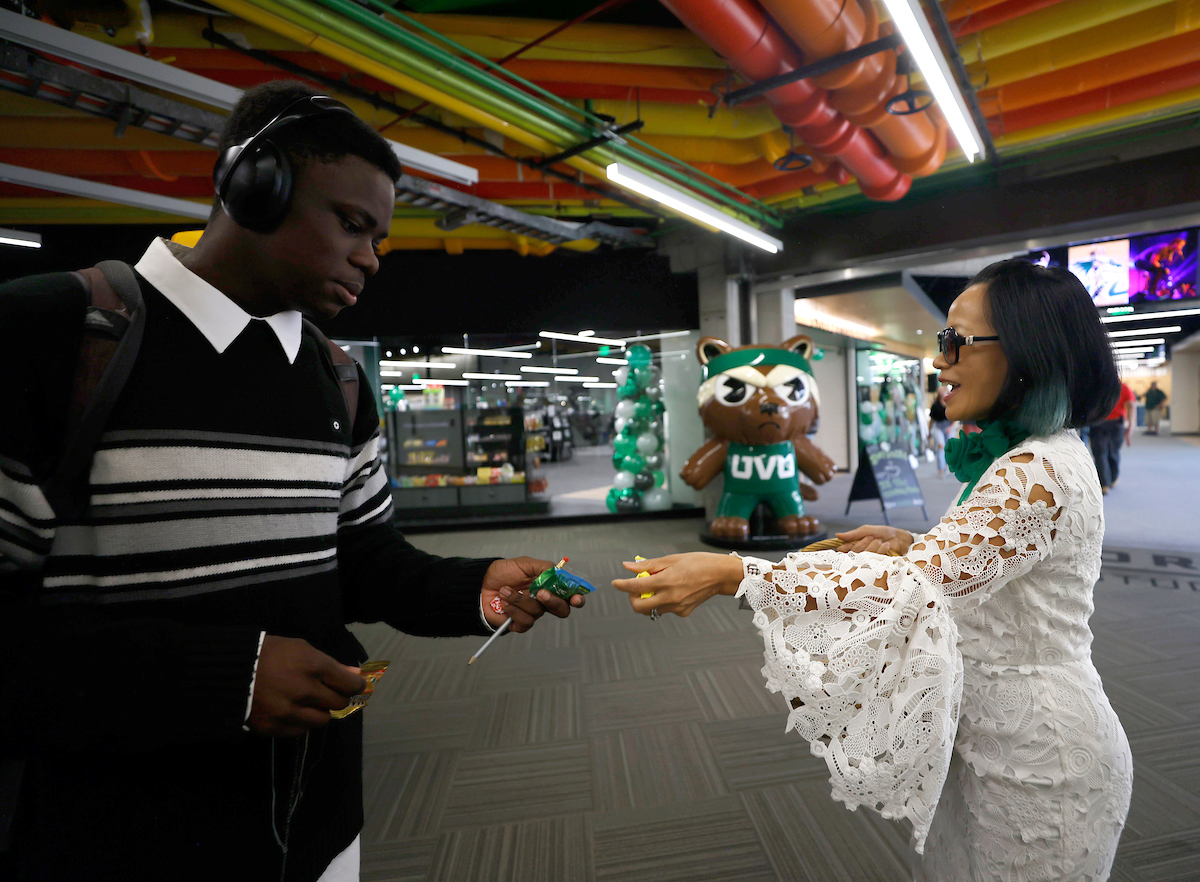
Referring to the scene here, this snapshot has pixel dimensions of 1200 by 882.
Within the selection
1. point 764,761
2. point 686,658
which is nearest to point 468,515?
point 686,658

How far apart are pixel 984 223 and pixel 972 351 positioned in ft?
16.0

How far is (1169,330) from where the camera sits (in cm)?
1205

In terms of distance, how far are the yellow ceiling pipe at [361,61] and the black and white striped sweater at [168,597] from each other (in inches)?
93.5

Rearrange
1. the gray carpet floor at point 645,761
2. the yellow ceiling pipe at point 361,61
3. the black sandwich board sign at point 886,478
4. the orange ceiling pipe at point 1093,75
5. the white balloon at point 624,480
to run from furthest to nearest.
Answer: the white balloon at point 624,480 < the black sandwich board sign at point 886,478 < the orange ceiling pipe at point 1093,75 < the yellow ceiling pipe at point 361,61 < the gray carpet floor at point 645,761

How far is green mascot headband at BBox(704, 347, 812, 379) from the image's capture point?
530 centimetres

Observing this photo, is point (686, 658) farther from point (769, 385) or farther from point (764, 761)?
point (769, 385)

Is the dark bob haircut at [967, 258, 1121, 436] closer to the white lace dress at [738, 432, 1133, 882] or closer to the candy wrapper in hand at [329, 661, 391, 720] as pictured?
the white lace dress at [738, 432, 1133, 882]

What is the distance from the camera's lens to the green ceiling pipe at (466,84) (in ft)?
8.32

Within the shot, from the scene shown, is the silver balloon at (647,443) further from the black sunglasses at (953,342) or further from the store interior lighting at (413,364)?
the black sunglasses at (953,342)

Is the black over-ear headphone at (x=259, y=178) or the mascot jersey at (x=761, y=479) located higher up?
the black over-ear headphone at (x=259, y=178)

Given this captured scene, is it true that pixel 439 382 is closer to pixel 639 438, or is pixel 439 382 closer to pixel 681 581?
pixel 639 438

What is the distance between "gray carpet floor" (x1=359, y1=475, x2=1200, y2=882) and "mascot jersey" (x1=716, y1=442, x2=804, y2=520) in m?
1.71

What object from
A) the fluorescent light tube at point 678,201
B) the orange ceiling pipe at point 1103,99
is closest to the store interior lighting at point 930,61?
the orange ceiling pipe at point 1103,99

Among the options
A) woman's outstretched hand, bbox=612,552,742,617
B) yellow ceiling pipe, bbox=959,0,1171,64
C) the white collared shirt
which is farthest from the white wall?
the white collared shirt
